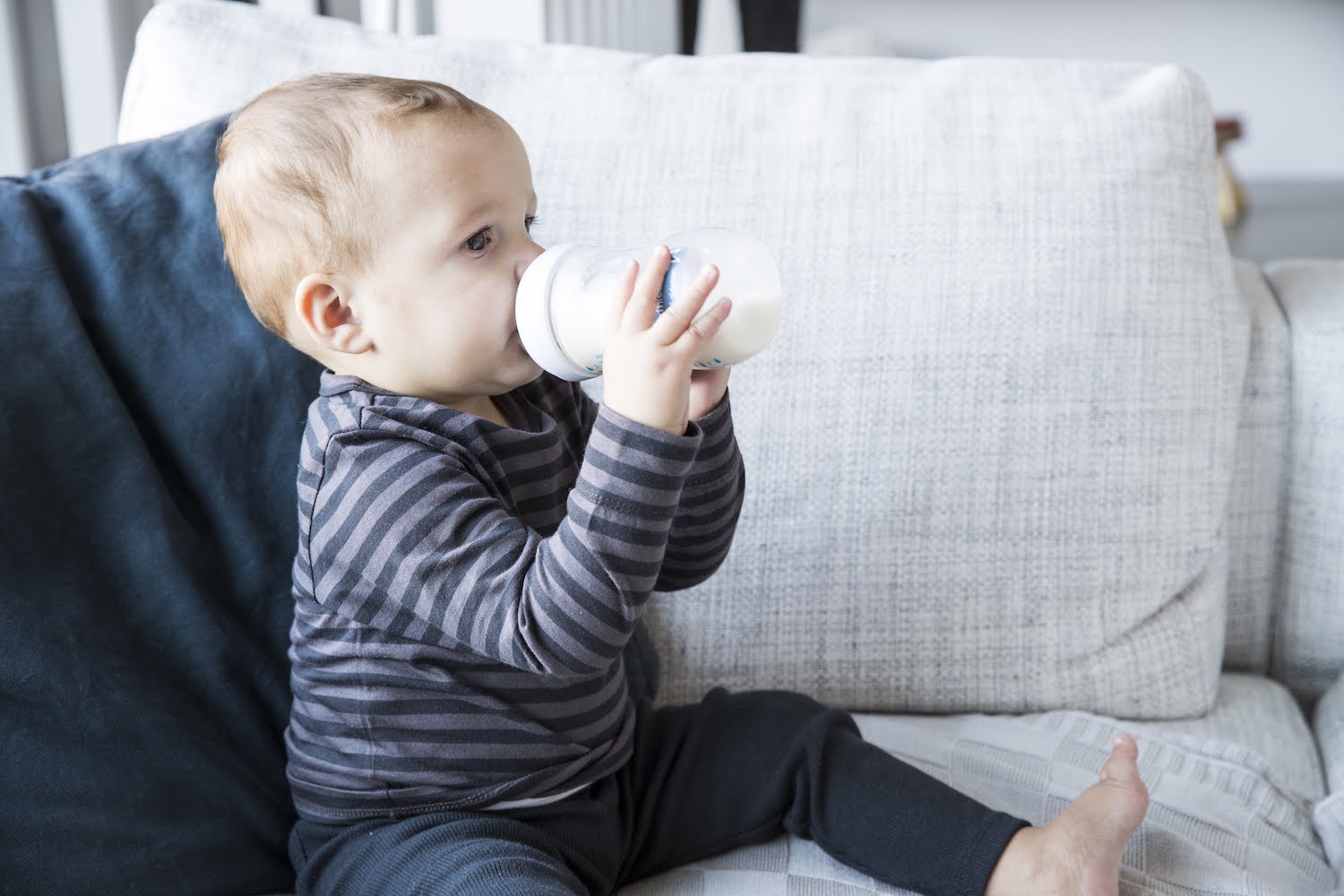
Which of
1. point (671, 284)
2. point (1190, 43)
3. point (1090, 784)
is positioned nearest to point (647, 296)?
point (671, 284)

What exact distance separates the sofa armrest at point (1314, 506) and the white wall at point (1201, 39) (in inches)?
96.7

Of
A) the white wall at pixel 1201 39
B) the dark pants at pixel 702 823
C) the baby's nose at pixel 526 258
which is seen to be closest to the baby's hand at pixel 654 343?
the baby's nose at pixel 526 258

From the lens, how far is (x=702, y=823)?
0.88 metres

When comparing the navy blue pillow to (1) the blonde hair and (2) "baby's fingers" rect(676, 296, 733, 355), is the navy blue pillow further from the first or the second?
(2) "baby's fingers" rect(676, 296, 733, 355)

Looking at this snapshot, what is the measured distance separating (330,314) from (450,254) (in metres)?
0.09

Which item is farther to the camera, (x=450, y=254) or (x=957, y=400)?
(x=957, y=400)

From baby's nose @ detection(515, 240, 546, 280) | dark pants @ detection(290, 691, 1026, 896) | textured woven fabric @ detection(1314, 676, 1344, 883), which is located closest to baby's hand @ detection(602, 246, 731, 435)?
baby's nose @ detection(515, 240, 546, 280)

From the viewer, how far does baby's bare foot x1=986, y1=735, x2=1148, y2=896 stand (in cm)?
78

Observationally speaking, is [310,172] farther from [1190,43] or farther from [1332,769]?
[1190,43]

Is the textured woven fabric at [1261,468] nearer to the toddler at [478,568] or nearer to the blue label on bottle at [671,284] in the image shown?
the toddler at [478,568]

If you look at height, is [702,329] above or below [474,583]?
above

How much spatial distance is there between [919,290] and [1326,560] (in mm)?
422

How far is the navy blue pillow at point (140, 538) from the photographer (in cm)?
79

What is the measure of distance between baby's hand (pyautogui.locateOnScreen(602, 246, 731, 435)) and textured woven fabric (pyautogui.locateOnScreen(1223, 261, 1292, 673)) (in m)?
0.64
